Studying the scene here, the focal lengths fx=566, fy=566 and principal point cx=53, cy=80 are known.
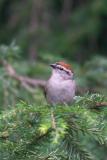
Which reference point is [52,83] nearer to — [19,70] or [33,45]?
[19,70]

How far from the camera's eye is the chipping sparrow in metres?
4.00

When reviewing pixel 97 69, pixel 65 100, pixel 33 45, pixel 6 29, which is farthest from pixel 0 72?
pixel 6 29

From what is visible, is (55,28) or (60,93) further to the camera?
(55,28)

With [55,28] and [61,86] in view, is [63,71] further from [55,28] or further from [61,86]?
[55,28]

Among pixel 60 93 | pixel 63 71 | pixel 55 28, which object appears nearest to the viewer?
pixel 60 93

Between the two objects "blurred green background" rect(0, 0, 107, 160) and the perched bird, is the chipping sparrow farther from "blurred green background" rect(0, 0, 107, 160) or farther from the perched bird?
"blurred green background" rect(0, 0, 107, 160)

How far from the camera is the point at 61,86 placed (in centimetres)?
412

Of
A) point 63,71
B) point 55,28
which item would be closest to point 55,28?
point 55,28

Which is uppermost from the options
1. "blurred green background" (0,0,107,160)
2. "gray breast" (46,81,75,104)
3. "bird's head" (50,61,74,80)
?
"blurred green background" (0,0,107,160)

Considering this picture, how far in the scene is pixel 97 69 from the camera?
19.3 ft

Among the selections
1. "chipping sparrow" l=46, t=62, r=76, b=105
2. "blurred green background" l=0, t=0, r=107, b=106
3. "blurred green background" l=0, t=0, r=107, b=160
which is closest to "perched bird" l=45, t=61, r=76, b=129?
"chipping sparrow" l=46, t=62, r=76, b=105

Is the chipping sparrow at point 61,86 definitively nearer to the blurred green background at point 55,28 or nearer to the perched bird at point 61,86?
the perched bird at point 61,86

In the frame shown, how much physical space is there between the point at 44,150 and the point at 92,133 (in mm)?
380

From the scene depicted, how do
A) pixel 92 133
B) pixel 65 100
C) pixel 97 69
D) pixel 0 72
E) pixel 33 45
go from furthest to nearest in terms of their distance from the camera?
pixel 33 45
pixel 97 69
pixel 0 72
pixel 65 100
pixel 92 133
